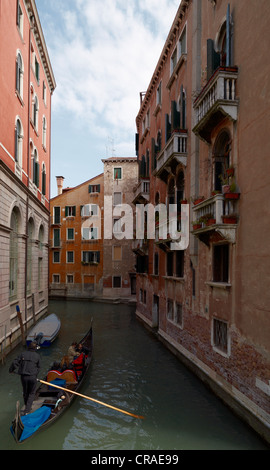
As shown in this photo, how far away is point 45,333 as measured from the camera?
50.4ft

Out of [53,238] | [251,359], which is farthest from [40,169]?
[251,359]

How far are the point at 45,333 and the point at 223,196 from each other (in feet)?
33.8

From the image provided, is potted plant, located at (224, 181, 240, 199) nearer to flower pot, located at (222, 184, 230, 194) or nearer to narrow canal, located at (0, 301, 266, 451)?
flower pot, located at (222, 184, 230, 194)

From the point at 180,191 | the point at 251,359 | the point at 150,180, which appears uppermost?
the point at 150,180

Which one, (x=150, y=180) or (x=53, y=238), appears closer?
(x=150, y=180)

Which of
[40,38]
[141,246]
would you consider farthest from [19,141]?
[141,246]

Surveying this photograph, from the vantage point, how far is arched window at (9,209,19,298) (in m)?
14.7

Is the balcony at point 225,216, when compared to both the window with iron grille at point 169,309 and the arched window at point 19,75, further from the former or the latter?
the arched window at point 19,75

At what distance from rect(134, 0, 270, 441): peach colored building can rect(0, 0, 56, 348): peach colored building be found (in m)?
5.91

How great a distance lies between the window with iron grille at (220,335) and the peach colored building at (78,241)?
80.2 ft

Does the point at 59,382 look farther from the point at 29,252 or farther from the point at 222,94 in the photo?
the point at 29,252
